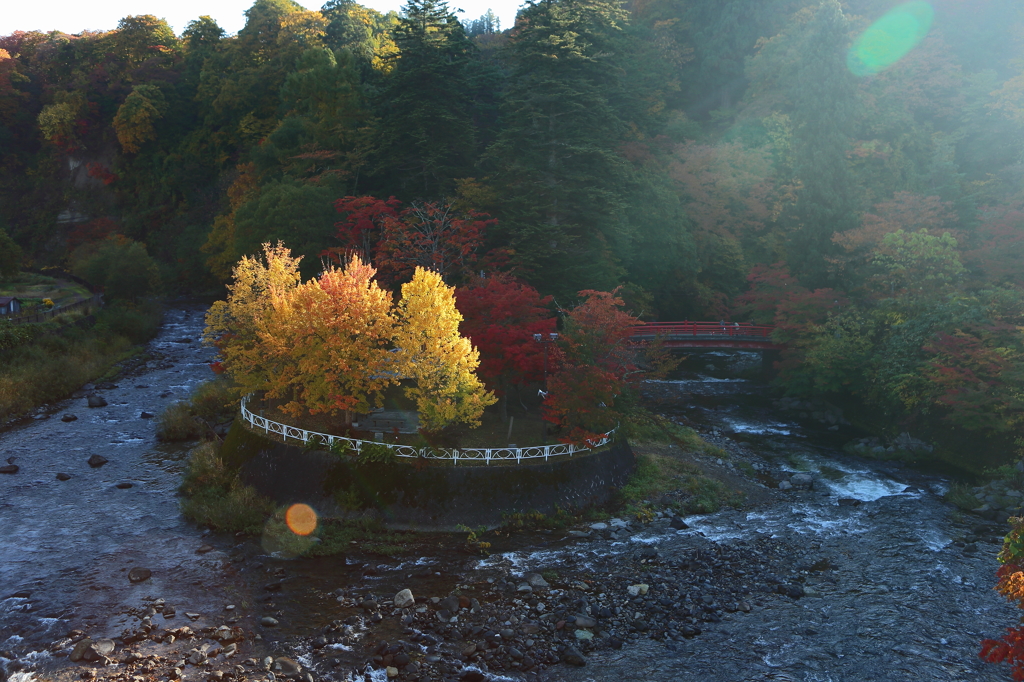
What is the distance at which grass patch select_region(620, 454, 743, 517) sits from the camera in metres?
29.8

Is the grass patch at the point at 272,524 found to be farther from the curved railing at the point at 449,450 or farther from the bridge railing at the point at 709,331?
the bridge railing at the point at 709,331

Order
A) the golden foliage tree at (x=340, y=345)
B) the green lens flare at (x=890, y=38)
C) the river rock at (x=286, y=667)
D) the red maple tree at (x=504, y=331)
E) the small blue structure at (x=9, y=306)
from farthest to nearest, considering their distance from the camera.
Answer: the green lens flare at (x=890, y=38)
the small blue structure at (x=9, y=306)
the red maple tree at (x=504, y=331)
the golden foliage tree at (x=340, y=345)
the river rock at (x=286, y=667)

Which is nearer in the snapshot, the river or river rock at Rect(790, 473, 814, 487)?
the river

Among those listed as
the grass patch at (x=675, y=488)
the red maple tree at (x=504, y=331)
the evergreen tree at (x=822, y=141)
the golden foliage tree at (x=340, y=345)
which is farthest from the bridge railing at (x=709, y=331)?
the golden foliage tree at (x=340, y=345)

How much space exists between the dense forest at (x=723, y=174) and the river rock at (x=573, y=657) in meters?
26.1

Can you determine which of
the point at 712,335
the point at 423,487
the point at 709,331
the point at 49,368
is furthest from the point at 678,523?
the point at 49,368

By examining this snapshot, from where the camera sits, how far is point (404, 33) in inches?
2191

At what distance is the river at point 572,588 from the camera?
A: 1922cm

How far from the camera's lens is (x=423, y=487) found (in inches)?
1078

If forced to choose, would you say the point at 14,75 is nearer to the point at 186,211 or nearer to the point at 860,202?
the point at 186,211

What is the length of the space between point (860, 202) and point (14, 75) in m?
108

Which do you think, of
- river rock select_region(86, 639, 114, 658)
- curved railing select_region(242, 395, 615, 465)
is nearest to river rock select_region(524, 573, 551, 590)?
curved railing select_region(242, 395, 615, 465)

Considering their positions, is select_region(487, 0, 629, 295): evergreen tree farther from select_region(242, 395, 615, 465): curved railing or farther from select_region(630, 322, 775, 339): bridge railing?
select_region(242, 395, 615, 465): curved railing

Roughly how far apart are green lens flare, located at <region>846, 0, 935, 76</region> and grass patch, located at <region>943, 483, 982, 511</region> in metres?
39.1
